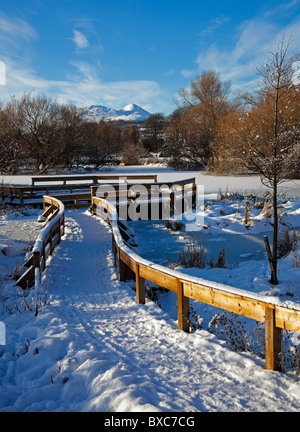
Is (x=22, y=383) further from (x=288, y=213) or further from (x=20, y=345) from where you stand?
Result: (x=288, y=213)

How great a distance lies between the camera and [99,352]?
3523 millimetres

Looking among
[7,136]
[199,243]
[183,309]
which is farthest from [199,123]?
[183,309]

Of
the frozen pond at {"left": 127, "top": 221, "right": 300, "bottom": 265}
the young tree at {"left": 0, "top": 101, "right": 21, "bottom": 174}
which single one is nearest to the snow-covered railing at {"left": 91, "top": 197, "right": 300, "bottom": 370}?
the frozen pond at {"left": 127, "top": 221, "right": 300, "bottom": 265}

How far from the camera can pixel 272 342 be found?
303 cm

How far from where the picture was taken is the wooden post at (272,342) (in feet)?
9.82

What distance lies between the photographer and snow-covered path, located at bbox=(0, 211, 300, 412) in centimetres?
264

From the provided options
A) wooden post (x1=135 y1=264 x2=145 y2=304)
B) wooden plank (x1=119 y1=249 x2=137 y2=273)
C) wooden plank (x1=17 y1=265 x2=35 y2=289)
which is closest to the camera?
wooden post (x1=135 y1=264 x2=145 y2=304)

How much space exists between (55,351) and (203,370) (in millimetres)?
1551

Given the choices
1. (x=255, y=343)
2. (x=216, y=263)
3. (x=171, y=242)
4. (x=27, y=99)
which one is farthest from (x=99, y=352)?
(x=27, y=99)

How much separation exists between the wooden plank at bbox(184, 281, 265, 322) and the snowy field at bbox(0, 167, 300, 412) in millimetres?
480
